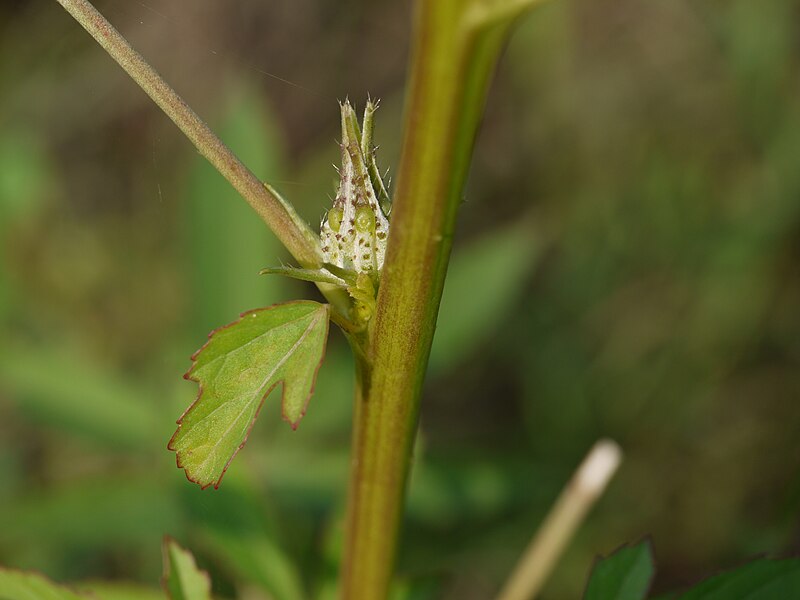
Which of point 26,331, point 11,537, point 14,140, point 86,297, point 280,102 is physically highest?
point 280,102

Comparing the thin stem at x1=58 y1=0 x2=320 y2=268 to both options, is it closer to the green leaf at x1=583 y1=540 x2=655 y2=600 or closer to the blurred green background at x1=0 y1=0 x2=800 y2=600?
the green leaf at x1=583 y1=540 x2=655 y2=600

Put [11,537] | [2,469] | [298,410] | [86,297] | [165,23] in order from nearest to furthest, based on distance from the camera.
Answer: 1. [298,410]
2. [11,537]
3. [2,469]
4. [86,297]
5. [165,23]

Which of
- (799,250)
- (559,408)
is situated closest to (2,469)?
(559,408)

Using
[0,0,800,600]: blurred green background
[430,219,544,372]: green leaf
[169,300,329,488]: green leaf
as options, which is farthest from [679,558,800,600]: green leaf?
[430,219,544,372]: green leaf

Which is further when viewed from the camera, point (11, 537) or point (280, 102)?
point (280, 102)

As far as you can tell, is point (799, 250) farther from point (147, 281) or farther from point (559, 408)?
point (147, 281)
